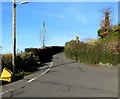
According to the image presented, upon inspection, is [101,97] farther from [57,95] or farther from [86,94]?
[57,95]

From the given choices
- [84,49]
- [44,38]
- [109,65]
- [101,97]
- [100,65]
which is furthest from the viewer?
[44,38]

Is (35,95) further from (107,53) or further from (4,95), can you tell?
(107,53)

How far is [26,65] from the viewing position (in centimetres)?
2152

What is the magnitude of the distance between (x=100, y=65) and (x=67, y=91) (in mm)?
14941

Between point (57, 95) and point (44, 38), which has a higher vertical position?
point (44, 38)

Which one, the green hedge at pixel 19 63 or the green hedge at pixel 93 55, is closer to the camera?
the green hedge at pixel 19 63

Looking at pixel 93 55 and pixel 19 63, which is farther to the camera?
pixel 93 55

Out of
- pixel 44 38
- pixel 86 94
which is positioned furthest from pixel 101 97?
pixel 44 38

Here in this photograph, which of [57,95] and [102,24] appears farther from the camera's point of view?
[102,24]

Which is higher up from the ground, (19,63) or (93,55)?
(93,55)

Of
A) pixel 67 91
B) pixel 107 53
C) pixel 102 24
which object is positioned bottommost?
pixel 67 91

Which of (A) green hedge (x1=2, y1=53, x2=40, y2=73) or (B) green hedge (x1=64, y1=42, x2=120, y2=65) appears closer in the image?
(A) green hedge (x1=2, y1=53, x2=40, y2=73)

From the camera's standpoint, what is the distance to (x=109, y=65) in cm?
2322

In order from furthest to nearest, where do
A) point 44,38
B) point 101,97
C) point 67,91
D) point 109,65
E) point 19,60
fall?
1. point 44,38
2. point 109,65
3. point 19,60
4. point 67,91
5. point 101,97
